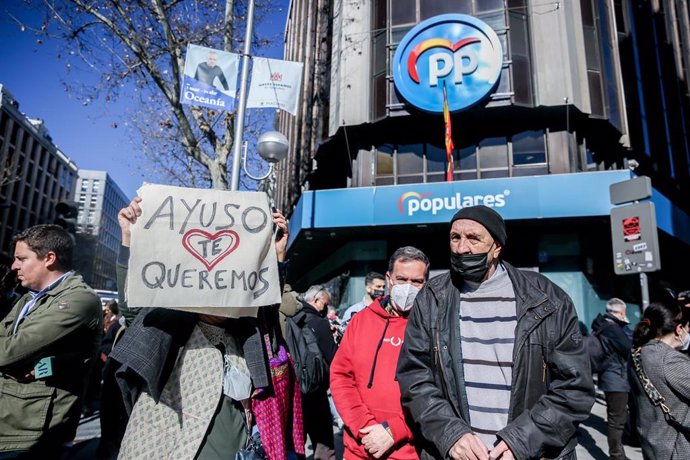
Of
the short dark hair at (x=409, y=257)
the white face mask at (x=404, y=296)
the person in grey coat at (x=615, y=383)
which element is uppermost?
the short dark hair at (x=409, y=257)

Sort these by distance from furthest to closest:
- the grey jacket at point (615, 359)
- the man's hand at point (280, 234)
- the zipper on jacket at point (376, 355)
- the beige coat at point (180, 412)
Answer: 1. the grey jacket at point (615, 359)
2. the zipper on jacket at point (376, 355)
3. the man's hand at point (280, 234)
4. the beige coat at point (180, 412)

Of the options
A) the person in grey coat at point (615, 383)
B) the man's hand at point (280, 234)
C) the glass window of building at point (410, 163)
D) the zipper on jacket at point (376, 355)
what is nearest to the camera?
the man's hand at point (280, 234)

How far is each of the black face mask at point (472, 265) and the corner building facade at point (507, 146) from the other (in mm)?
10779

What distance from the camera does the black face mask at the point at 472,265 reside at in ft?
7.97

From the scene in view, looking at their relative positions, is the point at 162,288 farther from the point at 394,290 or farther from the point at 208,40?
the point at 208,40

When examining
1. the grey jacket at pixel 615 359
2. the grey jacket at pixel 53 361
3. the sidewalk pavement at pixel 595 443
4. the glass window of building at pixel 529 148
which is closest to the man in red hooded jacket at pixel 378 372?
the grey jacket at pixel 53 361

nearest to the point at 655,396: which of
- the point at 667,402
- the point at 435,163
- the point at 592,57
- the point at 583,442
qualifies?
the point at 667,402

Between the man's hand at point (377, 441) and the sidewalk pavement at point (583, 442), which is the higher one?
the man's hand at point (377, 441)

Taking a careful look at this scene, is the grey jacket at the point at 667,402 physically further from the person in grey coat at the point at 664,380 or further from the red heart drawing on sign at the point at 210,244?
the red heart drawing on sign at the point at 210,244

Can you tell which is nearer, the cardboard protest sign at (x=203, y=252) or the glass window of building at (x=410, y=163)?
the cardboard protest sign at (x=203, y=252)

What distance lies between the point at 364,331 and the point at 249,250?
1064mm

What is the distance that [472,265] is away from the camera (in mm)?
2430

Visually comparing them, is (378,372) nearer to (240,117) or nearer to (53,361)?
(53,361)

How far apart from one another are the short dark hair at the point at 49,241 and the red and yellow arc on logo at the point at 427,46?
42.9 feet
